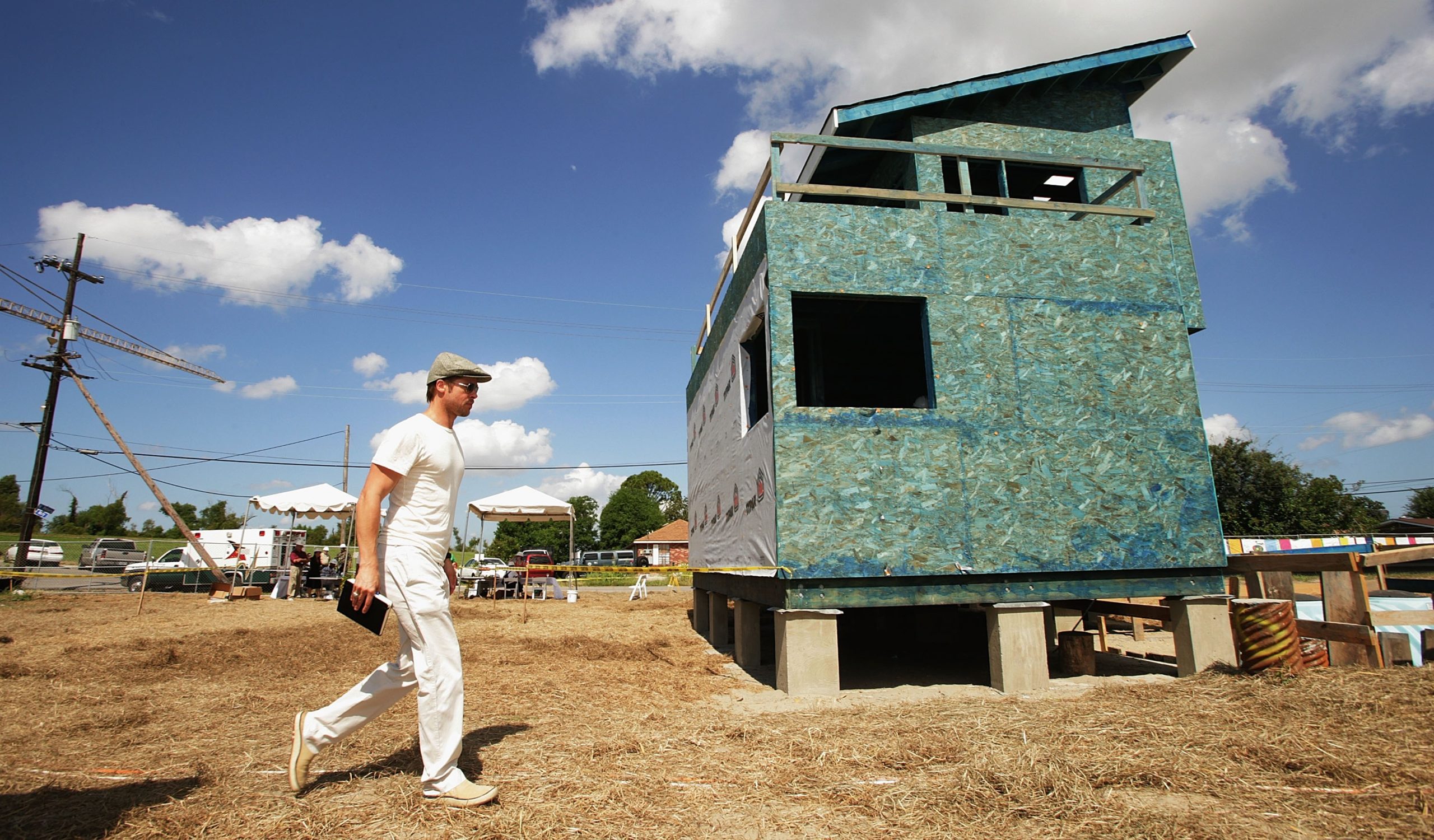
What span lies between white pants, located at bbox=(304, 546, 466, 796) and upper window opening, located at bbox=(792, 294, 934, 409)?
458 centimetres

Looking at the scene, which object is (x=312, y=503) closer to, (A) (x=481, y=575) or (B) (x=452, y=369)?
(A) (x=481, y=575)

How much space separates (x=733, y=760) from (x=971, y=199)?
5798 mm

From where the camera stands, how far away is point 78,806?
3.08 meters

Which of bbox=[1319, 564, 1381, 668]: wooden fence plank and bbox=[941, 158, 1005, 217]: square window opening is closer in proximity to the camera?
bbox=[1319, 564, 1381, 668]: wooden fence plank

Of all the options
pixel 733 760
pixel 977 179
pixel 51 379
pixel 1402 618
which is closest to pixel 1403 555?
pixel 1402 618

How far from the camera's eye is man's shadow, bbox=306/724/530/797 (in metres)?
3.47

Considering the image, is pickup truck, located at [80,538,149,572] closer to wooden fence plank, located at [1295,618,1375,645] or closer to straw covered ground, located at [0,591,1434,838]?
straw covered ground, located at [0,591,1434,838]

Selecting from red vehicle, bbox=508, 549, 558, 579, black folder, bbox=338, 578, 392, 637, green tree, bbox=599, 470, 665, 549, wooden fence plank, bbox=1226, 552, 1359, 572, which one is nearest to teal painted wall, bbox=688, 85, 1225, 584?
wooden fence plank, bbox=1226, 552, 1359, 572

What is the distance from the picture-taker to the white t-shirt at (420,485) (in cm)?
322

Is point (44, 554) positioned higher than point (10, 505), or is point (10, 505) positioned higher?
point (10, 505)

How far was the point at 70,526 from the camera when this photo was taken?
79125 mm

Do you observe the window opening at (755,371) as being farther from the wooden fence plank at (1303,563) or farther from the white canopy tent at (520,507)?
the white canopy tent at (520,507)

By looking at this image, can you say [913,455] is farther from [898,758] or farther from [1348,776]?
[1348,776]

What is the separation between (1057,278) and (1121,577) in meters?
2.96
